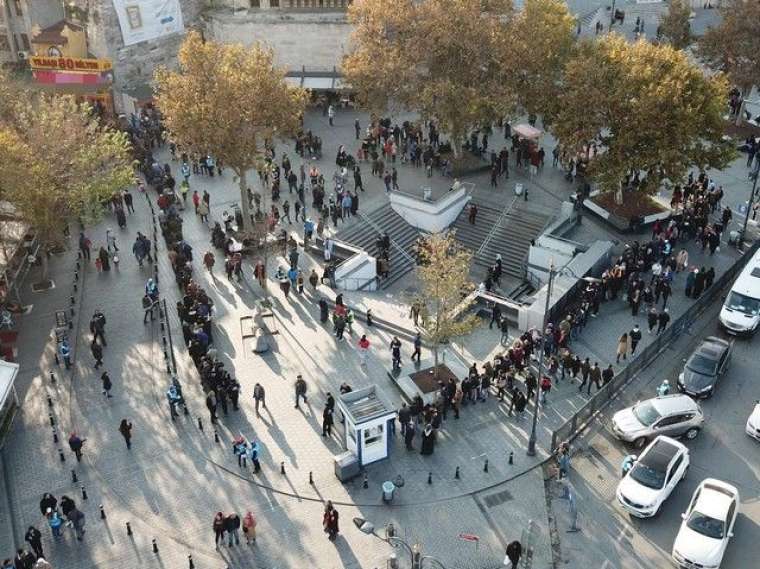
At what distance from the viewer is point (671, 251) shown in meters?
36.3

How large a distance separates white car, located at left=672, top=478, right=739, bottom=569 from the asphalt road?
26.6 inches

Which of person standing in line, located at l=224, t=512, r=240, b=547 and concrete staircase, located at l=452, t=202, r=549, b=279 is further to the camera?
concrete staircase, located at l=452, t=202, r=549, b=279

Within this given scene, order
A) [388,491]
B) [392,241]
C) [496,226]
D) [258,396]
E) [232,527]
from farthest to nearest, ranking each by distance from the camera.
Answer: [496,226]
[392,241]
[258,396]
[388,491]
[232,527]

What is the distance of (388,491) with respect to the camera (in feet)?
76.9

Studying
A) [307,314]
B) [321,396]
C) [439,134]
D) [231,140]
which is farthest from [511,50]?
[321,396]

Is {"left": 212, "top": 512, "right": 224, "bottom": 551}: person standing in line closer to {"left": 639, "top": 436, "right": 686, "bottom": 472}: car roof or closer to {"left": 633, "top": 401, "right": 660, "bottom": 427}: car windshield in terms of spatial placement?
{"left": 639, "top": 436, "right": 686, "bottom": 472}: car roof

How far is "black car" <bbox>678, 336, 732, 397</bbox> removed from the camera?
1092 inches

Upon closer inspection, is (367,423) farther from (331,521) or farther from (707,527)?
(707,527)

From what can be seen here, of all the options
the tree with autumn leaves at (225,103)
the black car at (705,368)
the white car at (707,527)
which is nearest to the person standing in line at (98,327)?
the tree with autumn leaves at (225,103)

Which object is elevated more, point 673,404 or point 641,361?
point 673,404

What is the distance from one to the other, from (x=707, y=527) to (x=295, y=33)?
4092cm

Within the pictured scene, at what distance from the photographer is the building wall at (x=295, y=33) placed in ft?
172

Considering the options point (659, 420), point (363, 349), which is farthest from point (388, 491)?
Result: point (659, 420)

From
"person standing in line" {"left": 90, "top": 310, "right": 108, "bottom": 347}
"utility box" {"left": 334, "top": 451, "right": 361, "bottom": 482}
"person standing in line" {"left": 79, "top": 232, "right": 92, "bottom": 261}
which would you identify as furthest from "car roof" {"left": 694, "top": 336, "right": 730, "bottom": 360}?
"person standing in line" {"left": 79, "top": 232, "right": 92, "bottom": 261}
